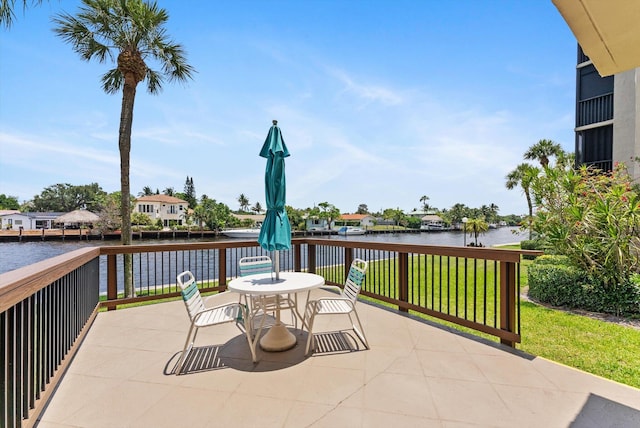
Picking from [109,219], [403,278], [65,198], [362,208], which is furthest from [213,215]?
[362,208]

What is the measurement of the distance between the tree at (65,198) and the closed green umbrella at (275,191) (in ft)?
195

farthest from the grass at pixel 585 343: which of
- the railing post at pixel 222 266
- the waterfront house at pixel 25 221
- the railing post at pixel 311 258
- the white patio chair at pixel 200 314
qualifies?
the waterfront house at pixel 25 221

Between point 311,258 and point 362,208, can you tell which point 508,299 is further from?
point 362,208

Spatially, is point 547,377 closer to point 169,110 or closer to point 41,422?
point 41,422

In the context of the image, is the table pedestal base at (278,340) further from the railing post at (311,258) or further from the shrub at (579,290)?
the shrub at (579,290)

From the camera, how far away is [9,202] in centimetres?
5766

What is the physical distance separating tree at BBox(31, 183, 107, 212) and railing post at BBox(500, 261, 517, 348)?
6116 cm

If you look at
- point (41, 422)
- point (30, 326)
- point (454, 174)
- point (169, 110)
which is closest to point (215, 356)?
point (41, 422)

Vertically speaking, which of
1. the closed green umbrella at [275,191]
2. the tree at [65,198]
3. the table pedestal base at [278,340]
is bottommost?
the table pedestal base at [278,340]

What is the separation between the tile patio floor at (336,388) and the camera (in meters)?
1.92

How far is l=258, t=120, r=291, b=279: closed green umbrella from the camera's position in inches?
122

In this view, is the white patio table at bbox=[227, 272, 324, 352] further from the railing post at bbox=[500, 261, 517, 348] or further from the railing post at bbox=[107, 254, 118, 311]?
the railing post at bbox=[107, 254, 118, 311]

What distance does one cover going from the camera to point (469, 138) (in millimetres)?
15211

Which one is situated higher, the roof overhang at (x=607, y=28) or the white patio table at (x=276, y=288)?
the roof overhang at (x=607, y=28)
